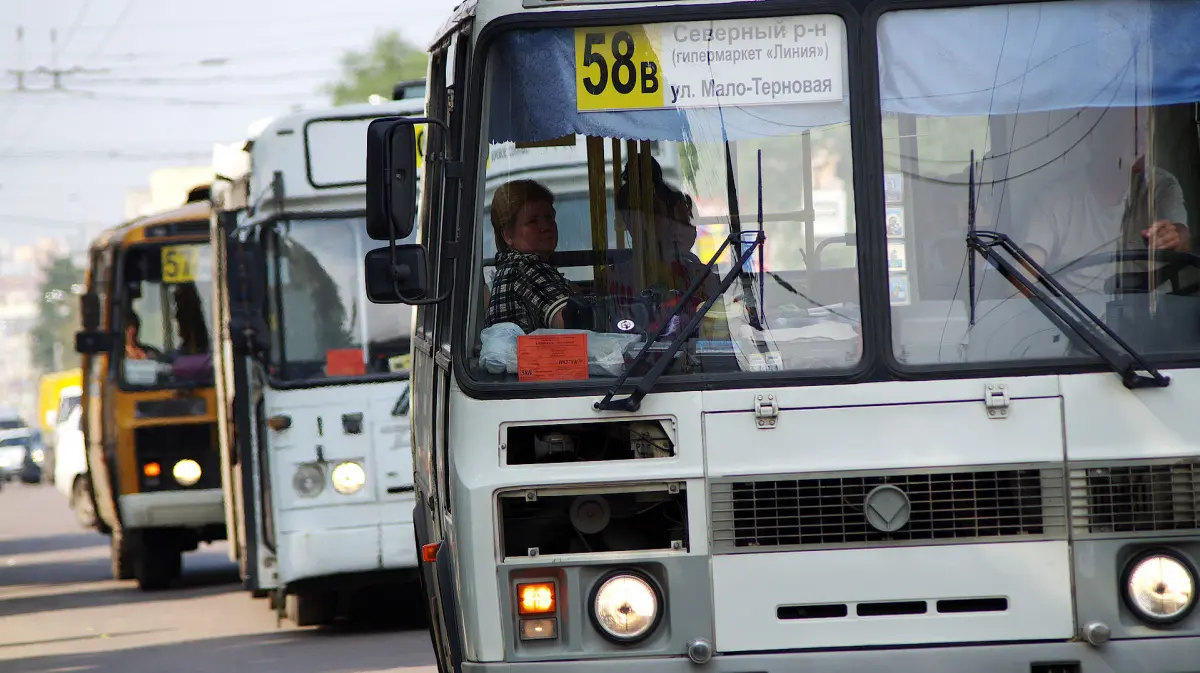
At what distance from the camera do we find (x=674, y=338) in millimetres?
4973

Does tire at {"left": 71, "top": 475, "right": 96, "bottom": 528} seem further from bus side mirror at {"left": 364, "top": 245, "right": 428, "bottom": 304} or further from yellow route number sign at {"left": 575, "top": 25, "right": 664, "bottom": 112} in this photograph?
yellow route number sign at {"left": 575, "top": 25, "right": 664, "bottom": 112}

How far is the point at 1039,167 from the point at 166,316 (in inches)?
463

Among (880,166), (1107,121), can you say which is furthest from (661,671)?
(1107,121)

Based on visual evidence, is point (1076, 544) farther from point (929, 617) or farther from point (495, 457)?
point (495, 457)

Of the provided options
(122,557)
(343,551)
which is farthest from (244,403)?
(122,557)

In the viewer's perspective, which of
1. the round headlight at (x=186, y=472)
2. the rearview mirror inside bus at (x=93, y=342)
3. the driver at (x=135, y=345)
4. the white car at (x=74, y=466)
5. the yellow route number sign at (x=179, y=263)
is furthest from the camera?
the white car at (x=74, y=466)

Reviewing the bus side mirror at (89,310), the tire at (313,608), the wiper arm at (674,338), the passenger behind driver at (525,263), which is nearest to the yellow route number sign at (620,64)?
the passenger behind driver at (525,263)

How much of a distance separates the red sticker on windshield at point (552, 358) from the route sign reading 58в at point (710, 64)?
671mm

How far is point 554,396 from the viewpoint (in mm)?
4953

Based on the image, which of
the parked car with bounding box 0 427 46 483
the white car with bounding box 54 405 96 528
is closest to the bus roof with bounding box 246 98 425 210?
the white car with bounding box 54 405 96 528

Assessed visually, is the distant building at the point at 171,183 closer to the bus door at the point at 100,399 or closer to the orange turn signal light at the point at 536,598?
the bus door at the point at 100,399

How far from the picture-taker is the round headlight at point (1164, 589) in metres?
4.82

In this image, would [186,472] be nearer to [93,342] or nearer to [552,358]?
[93,342]

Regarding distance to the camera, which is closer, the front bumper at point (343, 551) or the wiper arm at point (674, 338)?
the wiper arm at point (674, 338)
